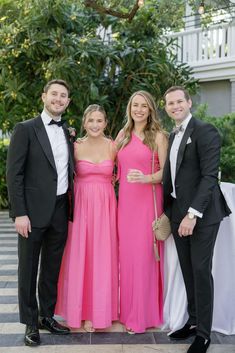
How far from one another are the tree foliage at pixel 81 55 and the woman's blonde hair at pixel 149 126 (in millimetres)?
3321

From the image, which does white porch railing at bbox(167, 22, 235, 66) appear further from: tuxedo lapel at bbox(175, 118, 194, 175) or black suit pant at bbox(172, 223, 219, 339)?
black suit pant at bbox(172, 223, 219, 339)

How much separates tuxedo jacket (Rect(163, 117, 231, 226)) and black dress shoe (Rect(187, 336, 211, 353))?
84cm

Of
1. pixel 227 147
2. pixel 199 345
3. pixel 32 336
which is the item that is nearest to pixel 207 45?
pixel 227 147

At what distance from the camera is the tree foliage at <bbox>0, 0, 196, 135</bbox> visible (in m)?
7.02

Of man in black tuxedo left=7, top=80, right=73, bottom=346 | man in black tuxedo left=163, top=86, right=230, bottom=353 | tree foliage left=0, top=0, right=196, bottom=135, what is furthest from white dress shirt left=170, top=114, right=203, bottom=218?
tree foliage left=0, top=0, right=196, bottom=135

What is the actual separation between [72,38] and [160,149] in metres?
4.23

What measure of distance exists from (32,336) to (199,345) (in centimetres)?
125

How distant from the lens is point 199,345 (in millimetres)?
3115

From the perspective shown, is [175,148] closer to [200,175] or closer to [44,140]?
[200,175]

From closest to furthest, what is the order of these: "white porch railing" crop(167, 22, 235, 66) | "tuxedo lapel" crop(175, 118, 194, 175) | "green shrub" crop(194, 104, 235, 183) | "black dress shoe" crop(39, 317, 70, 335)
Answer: "tuxedo lapel" crop(175, 118, 194, 175) → "black dress shoe" crop(39, 317, 70, 335) → "green shrub" crop(194, 104, 235, 183) → "white porch railing" crop(167, 22, 235, 66)

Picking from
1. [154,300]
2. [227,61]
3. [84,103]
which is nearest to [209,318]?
[154,300]

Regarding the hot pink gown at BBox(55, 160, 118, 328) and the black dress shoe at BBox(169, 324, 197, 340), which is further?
the hot pink gown at BBox(55, 160, 118, 328)

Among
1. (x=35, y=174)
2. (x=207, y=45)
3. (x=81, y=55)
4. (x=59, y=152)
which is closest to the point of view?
(x=35, y=174)

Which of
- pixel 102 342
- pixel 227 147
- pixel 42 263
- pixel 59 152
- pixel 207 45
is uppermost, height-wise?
pixel 207 45
